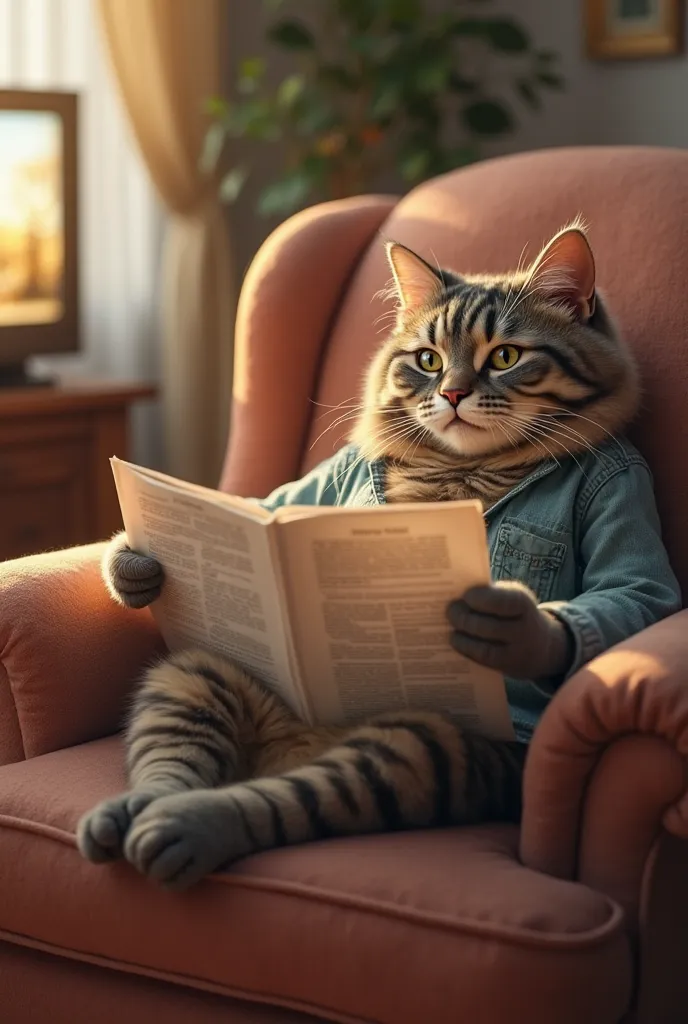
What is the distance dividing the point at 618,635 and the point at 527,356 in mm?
325

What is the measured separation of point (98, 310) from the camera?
3244 millimetres

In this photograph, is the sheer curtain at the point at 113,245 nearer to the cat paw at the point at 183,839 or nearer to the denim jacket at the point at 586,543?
the denim jacket at the point at 586,543

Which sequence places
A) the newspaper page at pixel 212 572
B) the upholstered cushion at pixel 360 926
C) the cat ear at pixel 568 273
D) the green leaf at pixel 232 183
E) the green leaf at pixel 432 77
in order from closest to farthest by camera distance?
the upholstered cushion at pixel 360 926 < the newspaper page at pixel 212 572 < the cat ear at pixel 568 273 < the green leaf at pixel 432 77 < the green leaf at pixel 232 183

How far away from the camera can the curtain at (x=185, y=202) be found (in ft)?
9.77

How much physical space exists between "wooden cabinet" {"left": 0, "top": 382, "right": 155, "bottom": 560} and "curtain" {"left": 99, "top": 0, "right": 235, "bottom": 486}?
1.01 ft

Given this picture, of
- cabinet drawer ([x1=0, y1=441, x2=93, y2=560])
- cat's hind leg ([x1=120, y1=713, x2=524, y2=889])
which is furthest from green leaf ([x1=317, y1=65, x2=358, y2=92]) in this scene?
cat's hind leg ([x1=120, y1=713, x2=524, y2=889])

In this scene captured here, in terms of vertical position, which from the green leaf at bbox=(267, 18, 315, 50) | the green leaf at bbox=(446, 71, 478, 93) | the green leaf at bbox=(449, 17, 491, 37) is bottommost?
the green leaf at bbox=(446, 71, 478, 93)

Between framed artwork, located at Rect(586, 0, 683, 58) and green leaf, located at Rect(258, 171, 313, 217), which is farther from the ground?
framed artwork, located at Rect(586, 0, 683, 58)

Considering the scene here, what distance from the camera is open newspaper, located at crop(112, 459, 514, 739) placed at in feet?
4.19

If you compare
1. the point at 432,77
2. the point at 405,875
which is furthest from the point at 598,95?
the point at 405,875

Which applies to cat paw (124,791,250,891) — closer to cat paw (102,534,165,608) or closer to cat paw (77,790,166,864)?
cat paw (77,790,166,864)

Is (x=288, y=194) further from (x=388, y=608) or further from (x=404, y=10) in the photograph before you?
(x=388, y=608)

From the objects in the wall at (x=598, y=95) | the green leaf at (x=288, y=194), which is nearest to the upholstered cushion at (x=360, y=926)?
the green leaf at (x=288, y=194)

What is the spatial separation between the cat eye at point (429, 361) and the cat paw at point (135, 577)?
0.36 meters
